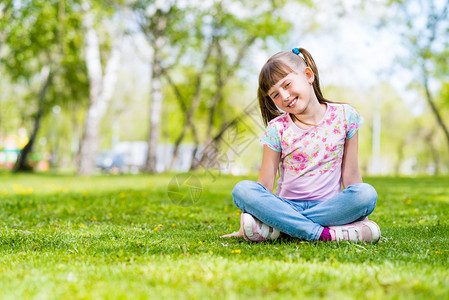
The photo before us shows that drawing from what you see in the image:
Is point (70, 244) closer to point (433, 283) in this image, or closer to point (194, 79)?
point (433, 283)

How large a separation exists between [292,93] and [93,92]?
1367 centimetres

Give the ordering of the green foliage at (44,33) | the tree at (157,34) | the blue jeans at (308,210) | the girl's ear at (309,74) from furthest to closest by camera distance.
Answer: the tree at (157,34), the green foliage at (44,33), the girl's ear at (309,74), the blue jeans at (308,210)

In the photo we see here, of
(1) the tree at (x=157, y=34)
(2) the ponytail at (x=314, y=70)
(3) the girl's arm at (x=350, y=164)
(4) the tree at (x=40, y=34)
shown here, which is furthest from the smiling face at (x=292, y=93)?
(1) the tree at (x=157, y=34)

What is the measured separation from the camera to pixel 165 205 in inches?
269

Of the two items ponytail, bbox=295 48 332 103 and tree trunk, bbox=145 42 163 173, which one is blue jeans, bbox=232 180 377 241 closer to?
ponytail, bbox=295 48 332 103

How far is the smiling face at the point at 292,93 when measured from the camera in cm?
375

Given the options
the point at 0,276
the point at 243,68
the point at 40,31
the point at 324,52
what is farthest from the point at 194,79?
the point at 0,276

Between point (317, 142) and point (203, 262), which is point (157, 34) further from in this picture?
point (203, 262)

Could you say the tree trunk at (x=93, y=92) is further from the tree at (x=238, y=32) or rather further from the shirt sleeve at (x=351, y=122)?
the shirt sleeve at (x=351, y=122)

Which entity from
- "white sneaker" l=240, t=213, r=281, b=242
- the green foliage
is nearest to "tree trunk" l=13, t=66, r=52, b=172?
the green foliage

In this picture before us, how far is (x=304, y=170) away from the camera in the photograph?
384cm

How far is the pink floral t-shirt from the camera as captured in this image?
12.6 ft

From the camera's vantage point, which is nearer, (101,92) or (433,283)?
(433,283)

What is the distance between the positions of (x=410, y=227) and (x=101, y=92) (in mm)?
13805
